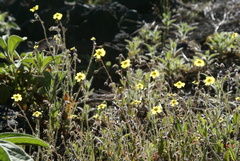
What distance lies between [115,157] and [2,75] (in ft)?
5.93

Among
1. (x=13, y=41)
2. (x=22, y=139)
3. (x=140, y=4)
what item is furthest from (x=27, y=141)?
(x=140, y=4)

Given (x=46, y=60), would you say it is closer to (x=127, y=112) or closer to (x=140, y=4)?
(x=127, y=112)

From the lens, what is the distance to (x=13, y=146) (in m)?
2.49

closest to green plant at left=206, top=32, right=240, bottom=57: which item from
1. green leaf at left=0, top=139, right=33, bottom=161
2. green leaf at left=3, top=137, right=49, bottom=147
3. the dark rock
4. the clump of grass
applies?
the clump of grass

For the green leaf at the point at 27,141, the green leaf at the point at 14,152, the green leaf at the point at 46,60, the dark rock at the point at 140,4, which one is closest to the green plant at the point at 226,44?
the green leaf at the point at 46,60

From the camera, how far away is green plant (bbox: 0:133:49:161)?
2.40 metres

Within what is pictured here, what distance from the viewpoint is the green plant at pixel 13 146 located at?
2.40 meters

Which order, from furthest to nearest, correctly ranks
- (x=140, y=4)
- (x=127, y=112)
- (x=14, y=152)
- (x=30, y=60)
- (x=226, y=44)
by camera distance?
(x=140, y=4) → (x=226, y=44) → (x=30, y=60) → (x=127, y=112) → (x=14, y=152)

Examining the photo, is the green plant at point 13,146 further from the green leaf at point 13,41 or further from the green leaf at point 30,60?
the green leaf at point 13,41

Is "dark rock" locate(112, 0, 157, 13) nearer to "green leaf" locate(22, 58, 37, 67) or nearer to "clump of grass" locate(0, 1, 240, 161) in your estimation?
"clump of grass" locate(0, 1, 240, 161)

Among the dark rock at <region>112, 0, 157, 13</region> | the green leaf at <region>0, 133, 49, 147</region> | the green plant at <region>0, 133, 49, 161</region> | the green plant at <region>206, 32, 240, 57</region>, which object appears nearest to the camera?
the green plant at <region>0, 133, 49, 161</region>

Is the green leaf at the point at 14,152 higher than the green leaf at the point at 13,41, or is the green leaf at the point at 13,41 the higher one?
the green leaf at the point at 13,41

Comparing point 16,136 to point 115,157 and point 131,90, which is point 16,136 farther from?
point 131,90

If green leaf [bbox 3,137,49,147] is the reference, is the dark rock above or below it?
above
